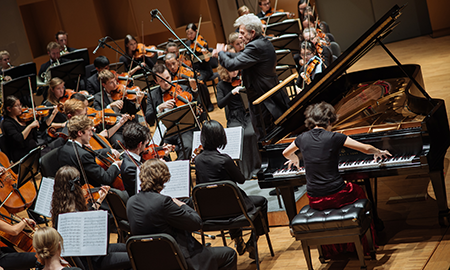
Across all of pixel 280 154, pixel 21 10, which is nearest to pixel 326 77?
pixel 280 154

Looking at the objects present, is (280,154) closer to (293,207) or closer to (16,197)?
(293,207)

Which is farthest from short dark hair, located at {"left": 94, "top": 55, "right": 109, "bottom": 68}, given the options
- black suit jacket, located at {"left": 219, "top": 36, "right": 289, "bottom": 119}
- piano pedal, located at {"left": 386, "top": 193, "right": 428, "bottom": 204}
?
piano pedal, located at {"left": 386, "top": 193, "right": 428, "bottom": 204}

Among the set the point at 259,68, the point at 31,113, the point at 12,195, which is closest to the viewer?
the point at 12,195

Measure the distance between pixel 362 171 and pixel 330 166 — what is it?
0.29m

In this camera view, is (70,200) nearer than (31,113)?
Yes

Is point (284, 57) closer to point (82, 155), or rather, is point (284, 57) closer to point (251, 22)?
point (251, 22)

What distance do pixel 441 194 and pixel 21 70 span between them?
6.62 m

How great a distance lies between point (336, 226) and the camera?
273cm

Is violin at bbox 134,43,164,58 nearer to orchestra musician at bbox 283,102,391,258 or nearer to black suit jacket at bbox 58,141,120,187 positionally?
black suit jacket at bbox 58,141,120,187

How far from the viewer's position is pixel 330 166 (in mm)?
2861

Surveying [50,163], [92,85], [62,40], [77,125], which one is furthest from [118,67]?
[77,125]

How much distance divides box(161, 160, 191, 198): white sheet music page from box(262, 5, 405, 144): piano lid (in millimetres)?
659

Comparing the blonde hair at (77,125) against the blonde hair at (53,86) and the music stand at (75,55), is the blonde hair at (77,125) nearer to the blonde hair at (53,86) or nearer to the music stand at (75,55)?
the blonde hair at (53,86)

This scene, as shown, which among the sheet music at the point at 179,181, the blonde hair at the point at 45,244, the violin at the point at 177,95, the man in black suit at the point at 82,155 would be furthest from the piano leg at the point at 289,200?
the violin at the point at 177,95
